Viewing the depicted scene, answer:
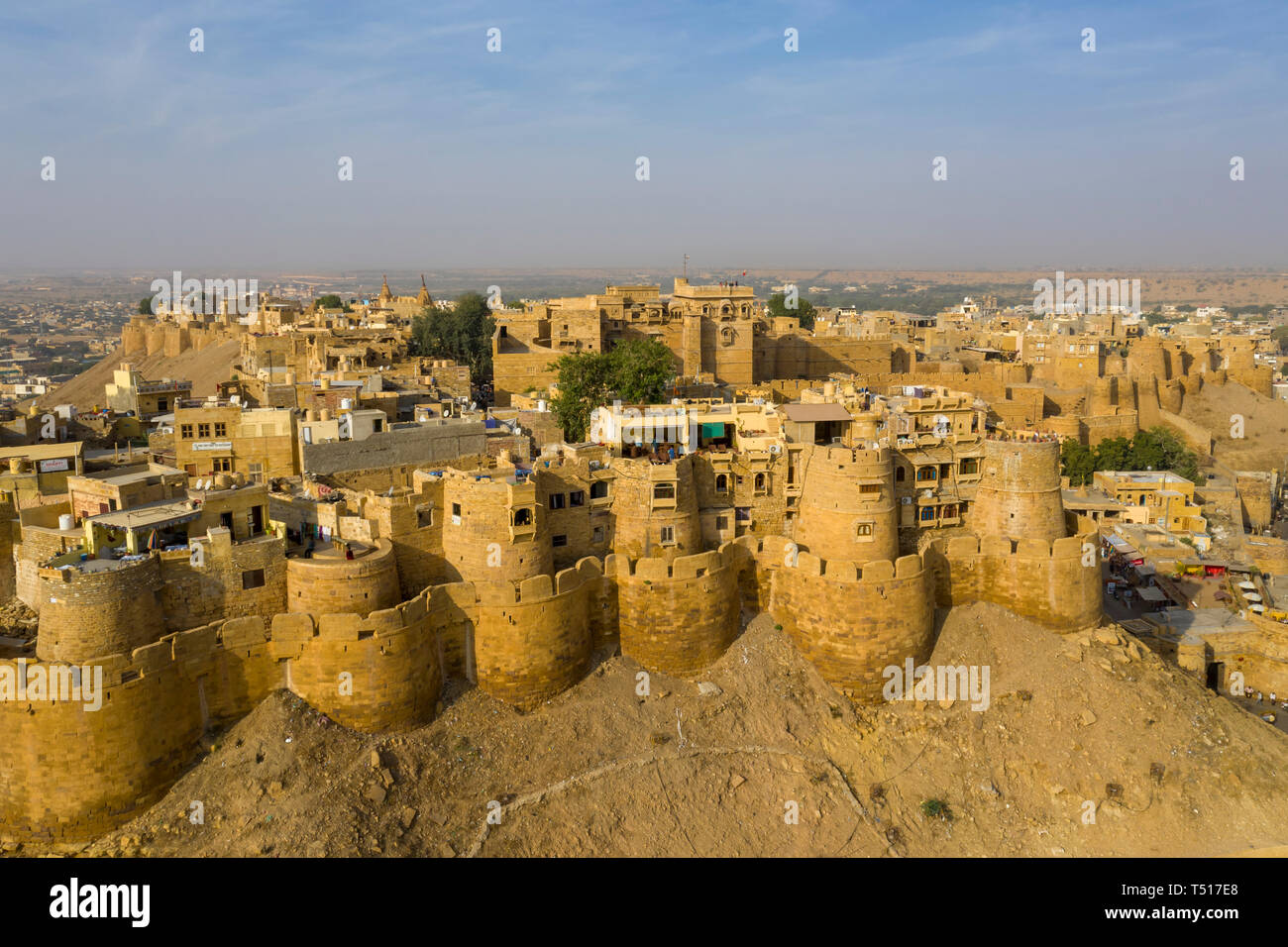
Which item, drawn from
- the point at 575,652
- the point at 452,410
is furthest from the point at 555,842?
the point at 452,410

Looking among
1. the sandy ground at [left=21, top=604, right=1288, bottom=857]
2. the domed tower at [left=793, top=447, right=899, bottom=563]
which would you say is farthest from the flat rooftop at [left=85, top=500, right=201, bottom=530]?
the domed tower at [left=793, top=447, right=899, bottom=563]

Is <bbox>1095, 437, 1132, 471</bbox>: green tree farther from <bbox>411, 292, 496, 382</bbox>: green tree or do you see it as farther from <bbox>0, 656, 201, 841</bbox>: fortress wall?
<bbox>0, 656, 201, 841</bbox>: fortress wall

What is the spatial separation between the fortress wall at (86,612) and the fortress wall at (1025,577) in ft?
67.1

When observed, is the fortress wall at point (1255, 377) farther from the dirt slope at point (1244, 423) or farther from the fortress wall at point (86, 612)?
the fortress wall at point (86, 612)

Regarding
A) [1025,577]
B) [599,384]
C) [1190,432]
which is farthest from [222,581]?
[1190,432]

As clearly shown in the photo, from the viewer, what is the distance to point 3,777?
67.8 feet

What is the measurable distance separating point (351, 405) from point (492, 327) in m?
27.6

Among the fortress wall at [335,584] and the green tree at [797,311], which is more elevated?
the green tree at [797,311]

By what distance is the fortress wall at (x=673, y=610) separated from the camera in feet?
88.4

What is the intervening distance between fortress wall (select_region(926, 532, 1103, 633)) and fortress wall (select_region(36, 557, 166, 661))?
67.1ft

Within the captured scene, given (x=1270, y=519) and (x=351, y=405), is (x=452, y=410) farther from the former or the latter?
(x=1270, y=519)

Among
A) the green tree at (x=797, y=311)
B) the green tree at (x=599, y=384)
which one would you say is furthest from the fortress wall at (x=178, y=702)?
the green tree at (x=797, y=311)

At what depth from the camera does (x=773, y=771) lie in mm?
25172

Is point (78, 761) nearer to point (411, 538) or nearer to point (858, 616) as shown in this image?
point (411, 538)
